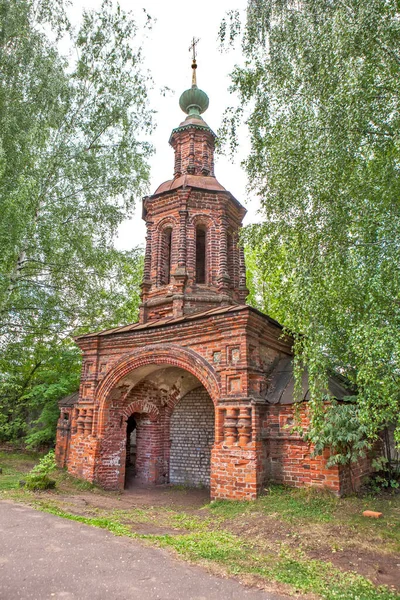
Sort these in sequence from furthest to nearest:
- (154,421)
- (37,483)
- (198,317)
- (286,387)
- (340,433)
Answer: (154,421) < (37,483) < (198,317) < (286,387) < (340,433)

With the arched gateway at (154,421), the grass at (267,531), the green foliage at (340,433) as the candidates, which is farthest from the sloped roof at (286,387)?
the arched gateway at (154,421)

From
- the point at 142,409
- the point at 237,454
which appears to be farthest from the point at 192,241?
the point at 237,454

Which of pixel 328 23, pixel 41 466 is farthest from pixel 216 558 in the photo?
pixel 328 23

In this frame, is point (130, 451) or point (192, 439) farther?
point (130, 451)

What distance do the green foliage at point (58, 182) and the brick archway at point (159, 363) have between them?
2988mm

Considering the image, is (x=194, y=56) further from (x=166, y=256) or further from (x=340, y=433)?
(x=340, y=433)

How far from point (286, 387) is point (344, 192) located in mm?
3987

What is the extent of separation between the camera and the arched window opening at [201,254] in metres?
11.6

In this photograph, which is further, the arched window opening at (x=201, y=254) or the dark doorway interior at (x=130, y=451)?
the arched window opening at (x=201, y=254)

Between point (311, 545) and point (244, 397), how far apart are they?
2770 mm

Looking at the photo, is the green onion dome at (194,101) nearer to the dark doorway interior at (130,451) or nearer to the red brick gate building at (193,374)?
the red brick gate building at (193,374)

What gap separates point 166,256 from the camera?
11.6 meters

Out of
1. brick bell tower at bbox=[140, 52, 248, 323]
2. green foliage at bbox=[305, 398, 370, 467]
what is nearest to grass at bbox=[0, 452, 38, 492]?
brick bell tower at bbox=[140, 52, 248, 323]

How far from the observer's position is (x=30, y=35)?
32.4ft
